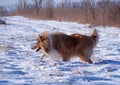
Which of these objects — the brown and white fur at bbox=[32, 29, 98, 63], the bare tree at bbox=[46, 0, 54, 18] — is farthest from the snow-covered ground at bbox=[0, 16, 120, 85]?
the bare tree at bbox=[46, 0, 54, 18]

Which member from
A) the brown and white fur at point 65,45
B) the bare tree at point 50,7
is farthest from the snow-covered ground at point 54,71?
the bare tree at point 50,7

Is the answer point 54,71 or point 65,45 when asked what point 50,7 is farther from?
point 54,71

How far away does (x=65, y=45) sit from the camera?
27.6ft

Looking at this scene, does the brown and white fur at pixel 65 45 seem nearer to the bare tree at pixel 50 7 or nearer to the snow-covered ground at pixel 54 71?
the snow-covered ground at pixel 54 71

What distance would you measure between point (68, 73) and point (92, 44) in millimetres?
2128

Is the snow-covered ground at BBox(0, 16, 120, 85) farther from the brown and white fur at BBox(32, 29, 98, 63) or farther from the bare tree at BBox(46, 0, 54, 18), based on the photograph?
the bare tree at BBox(46, 0, 54, 18)

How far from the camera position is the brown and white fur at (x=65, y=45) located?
27.0ft

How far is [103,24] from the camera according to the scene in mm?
24219

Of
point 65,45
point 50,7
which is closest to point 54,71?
point 65,45

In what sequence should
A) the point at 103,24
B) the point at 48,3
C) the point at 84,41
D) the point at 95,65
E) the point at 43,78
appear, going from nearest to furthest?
the point at 43,78 → the point at 95,65 → the point at 84,41 → the point at 103,24 → the point at 48,3

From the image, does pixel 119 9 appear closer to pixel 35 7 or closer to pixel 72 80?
pixel 72 80

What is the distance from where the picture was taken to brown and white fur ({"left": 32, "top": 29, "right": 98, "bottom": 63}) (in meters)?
8.24

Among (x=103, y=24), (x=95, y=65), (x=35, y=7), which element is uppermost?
(x=95, y=65)

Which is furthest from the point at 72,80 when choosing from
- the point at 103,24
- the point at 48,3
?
the point at 48,3
